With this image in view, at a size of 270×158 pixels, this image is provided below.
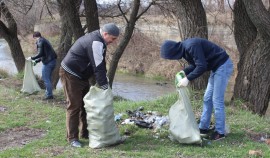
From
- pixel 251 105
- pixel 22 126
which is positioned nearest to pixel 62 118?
pixel 22 126

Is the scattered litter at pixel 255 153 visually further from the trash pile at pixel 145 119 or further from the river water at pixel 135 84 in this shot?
the river water at pixel 135 84

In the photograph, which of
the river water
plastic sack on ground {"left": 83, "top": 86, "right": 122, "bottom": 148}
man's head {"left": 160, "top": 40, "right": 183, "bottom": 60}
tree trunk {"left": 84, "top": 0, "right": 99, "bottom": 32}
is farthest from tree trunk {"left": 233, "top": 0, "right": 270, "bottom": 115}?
the river water

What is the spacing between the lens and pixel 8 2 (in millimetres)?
14258

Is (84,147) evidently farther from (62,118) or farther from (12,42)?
(12,42)

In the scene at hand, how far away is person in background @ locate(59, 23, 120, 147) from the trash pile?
104 centimetres

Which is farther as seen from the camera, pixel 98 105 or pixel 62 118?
pixel 62 118

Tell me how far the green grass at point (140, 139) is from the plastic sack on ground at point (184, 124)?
12 centimetres

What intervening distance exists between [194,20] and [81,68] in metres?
3.43

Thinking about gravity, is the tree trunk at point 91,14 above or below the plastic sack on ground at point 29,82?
above

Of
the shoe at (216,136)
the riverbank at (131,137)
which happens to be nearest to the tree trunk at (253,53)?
→ the riverbank at (131,137)

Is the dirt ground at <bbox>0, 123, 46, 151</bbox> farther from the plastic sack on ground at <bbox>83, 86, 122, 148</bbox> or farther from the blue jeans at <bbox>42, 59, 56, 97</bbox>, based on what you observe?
the blue jeans at <bbox>42, 59, 56, 97</bbox>

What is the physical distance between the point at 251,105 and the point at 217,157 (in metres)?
3.05

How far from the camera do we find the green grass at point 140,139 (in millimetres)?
5086

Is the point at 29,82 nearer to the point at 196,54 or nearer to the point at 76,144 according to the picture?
the point at 76,144
